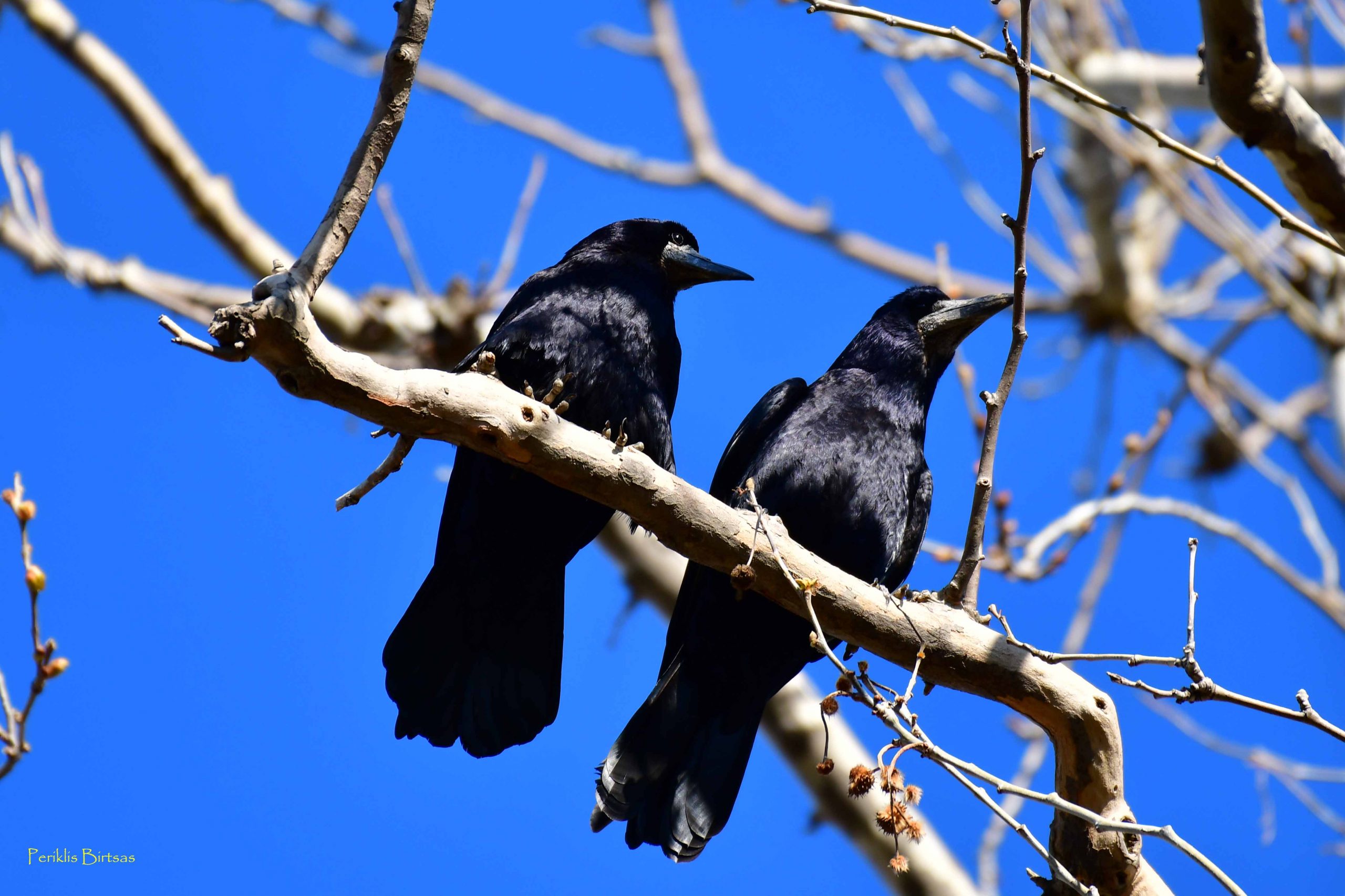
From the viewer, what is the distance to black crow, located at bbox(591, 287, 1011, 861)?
178 inches

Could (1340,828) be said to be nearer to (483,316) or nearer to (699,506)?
(699,506)

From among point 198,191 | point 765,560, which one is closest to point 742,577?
point 765,560

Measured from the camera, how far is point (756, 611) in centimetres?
458

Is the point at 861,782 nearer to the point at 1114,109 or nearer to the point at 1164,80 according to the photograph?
the point at 1114,109

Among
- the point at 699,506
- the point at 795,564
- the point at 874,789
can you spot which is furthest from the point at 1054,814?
the point at 874,789

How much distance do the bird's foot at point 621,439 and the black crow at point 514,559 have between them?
0.07 ft

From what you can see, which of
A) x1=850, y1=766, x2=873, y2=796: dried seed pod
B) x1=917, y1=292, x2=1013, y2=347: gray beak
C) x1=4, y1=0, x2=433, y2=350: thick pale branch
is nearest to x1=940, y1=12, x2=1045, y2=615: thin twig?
x1=850, y1=766, x2=873, y2=796: dried seed pod

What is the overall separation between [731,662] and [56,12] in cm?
638

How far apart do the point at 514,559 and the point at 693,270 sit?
5.47 feet

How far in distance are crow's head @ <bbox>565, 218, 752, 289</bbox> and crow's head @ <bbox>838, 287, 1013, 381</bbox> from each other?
2.04ft

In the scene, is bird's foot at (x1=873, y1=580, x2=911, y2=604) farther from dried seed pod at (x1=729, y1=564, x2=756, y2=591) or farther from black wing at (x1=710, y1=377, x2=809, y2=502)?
black wing at (x1=710, y1=377, x2=809, y2=502)

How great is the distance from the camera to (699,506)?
370 cm

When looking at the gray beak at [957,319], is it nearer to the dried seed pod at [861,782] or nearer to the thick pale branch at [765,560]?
the thick pale branch at [765,560]

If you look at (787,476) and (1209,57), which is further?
(787,476)
